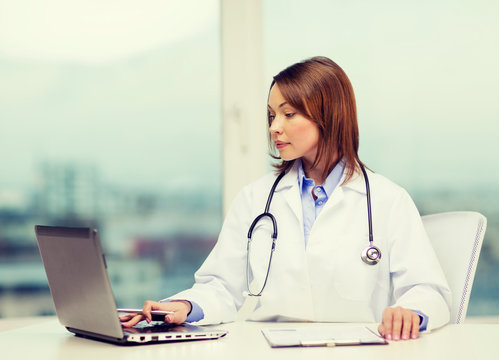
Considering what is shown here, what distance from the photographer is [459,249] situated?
4.94ft

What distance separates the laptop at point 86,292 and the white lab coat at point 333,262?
354mm

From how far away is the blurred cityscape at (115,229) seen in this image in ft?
7.48

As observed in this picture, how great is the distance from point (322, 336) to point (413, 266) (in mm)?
457

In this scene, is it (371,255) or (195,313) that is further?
(371,255)

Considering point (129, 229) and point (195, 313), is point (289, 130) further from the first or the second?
point (129, 229)

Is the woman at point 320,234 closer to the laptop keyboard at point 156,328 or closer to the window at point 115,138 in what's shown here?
the laptop keyboard at point 156,328

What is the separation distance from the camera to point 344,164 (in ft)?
5.50

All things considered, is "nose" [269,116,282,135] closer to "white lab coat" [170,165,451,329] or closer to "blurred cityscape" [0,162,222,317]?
"white lab coat" [170,165,451,329]

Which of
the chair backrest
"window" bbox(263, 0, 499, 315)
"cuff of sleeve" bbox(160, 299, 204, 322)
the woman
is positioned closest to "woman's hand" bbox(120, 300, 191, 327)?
"cuff of sleeve" bbox(160, 299, 204, 322)

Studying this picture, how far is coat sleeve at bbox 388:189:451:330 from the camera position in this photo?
1348 millimetres

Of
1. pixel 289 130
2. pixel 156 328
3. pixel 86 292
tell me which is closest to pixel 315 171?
pixel 289 130

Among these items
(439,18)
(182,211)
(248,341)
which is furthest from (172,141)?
(248,341)

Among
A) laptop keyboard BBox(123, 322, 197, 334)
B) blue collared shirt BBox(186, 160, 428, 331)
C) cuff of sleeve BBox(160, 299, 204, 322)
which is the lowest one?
cuff of sleeve BBox(160, 299, 204, 322)

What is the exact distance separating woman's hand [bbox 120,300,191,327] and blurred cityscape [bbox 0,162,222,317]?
104 centimetres
